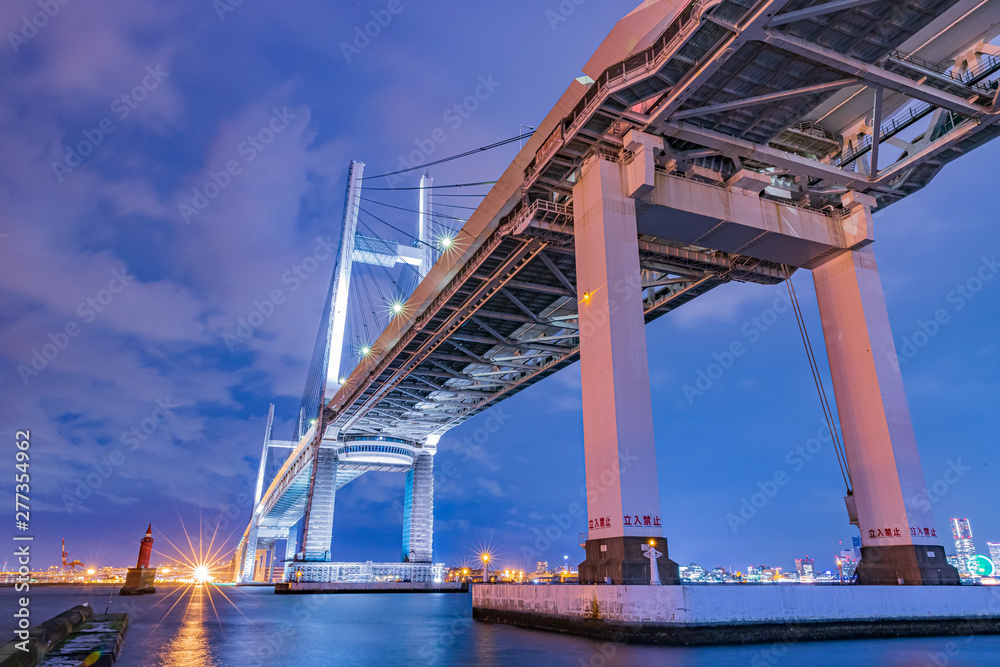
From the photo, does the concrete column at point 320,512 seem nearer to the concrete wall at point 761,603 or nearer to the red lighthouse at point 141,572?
the red lighthouse at point 141,572

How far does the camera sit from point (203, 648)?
45.2ft

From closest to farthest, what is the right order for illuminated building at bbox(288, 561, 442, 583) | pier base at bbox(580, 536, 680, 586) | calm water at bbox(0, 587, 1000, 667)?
calm water at bbox(0, 587, 1000, 667), pier base at bbox(580, 536, 680, 586), illuminated building at bbox(288, 561, 442, 583)

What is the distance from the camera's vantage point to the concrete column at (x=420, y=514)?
2557 inches

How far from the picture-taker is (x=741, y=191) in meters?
22.6

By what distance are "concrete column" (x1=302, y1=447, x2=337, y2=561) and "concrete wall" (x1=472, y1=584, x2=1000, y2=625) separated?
151 feet

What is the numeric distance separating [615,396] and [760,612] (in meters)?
6.20

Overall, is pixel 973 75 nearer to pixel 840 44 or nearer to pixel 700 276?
pixel 840 44

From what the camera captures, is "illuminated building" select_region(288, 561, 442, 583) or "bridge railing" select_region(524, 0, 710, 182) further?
"illuminated building" select_region(288, 561, 442, 583)

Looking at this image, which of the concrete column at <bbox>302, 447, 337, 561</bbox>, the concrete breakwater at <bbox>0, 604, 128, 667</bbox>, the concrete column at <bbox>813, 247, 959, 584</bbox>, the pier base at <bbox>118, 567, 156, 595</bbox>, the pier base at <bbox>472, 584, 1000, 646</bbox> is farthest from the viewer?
the concrete column at <bbox>302, 447, 337, 561</bbox>

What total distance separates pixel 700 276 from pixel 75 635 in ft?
83.9

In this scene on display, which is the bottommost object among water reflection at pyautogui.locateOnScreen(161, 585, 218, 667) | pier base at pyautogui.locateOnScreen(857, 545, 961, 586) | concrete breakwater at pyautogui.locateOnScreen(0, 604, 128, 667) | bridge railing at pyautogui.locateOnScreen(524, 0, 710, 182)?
water reflection at pyautogui.locateOnScreen(161, 585, 218, 667)

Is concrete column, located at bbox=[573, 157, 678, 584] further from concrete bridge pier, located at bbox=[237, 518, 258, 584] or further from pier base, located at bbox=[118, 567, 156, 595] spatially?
concrete bridge pier, located at bbox=[237, 518, 258, 584]

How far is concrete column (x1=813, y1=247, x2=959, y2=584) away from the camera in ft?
62.4

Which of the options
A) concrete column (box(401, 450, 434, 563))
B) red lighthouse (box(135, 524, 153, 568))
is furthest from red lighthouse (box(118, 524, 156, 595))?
concrete column (box(401, 450, 434, 563))
